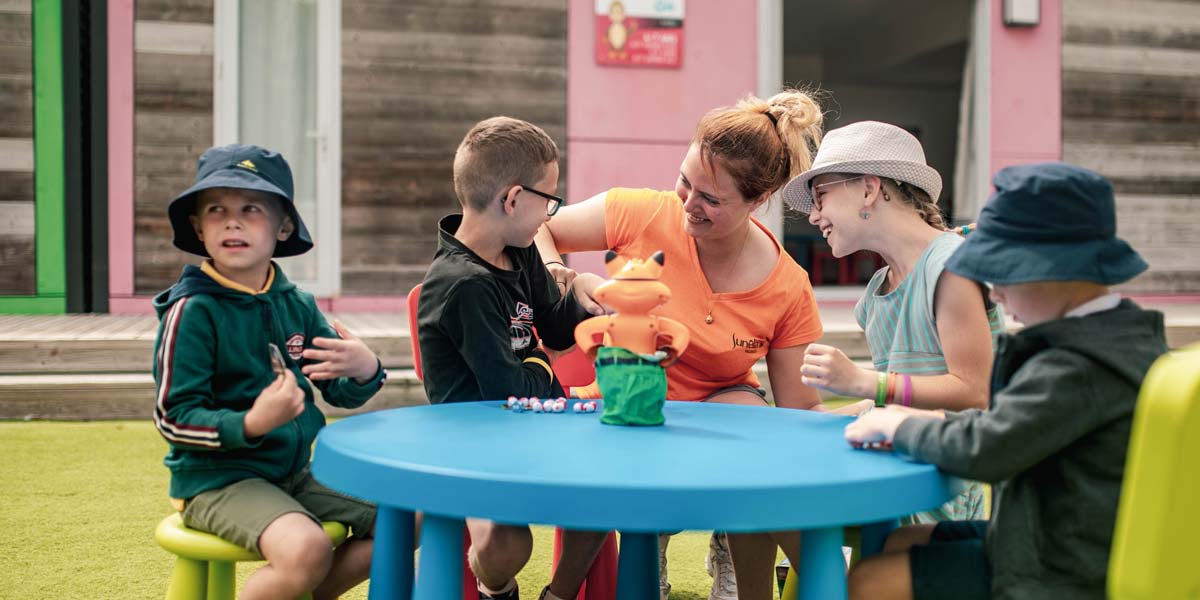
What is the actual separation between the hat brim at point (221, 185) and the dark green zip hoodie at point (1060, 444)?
46.1 inches

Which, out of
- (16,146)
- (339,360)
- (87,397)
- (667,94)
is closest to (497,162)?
(339,360)

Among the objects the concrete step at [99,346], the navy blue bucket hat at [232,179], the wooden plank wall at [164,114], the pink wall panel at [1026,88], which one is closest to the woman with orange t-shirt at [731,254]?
the navy blue bucket hat at [232,179]

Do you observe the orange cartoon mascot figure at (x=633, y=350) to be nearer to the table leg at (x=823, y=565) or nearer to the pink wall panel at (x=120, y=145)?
the table leg at (x=823, y=565)

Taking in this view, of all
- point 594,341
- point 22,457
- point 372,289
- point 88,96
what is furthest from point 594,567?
point 88,96

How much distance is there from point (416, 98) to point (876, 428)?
18.2 ft

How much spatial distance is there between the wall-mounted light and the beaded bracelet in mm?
6261

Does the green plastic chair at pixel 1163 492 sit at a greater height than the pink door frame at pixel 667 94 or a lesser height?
lesser

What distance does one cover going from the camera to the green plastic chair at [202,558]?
5.17 ft

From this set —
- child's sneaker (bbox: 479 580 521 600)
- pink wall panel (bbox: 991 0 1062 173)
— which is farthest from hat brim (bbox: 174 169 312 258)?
pink wall panel (bbox: 991 0 1062 173)

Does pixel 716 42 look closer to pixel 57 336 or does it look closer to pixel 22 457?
pixel 57 336

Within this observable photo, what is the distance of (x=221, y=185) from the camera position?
5.64 feet

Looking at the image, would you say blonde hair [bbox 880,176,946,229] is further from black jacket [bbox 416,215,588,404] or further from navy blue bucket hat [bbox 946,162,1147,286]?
black jacket [bbox 416,215,588,404]

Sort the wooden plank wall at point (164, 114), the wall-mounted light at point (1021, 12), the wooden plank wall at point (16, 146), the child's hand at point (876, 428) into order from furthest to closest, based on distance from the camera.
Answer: the wall-mounted light at point (1021, 12)
the wooden plank wall at point (164, 114)
the wooden plank wall at point (16, 146)
the child's hand at point (876, 428)

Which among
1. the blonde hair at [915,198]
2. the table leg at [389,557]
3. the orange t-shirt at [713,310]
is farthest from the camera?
the orange t-shirt at [713,310]
